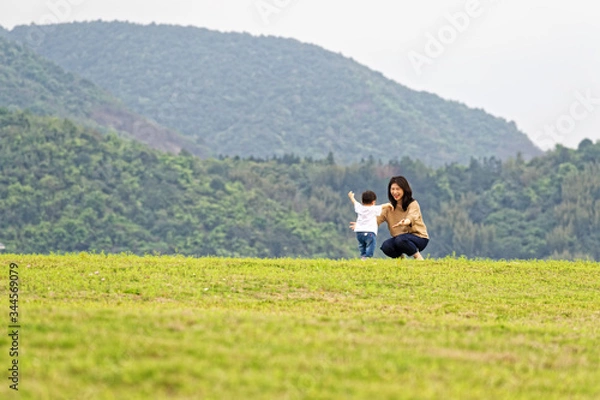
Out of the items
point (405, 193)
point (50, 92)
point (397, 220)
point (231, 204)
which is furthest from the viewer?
point (50, 92)

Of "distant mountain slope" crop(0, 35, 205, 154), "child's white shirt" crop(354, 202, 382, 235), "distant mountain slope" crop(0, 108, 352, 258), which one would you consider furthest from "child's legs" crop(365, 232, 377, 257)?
"distant mountain slope" crop(0, 35, 205, 154)

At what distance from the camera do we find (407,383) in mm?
9234

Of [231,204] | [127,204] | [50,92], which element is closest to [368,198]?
[127,204]

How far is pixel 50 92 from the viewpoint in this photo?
17550 cm

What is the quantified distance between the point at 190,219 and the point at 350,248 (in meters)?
17.4

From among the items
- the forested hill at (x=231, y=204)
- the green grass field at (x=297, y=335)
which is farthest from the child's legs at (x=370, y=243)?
the forested hill at (x=231, y=204)

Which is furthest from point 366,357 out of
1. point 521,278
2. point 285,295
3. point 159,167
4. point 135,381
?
point 159,167

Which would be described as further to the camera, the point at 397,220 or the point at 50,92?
the point at 50,92

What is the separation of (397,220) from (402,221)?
41 cm

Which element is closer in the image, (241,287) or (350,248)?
(241,287)

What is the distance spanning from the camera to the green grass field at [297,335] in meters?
8.98

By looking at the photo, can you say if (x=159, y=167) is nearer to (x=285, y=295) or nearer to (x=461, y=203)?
(x=461, y=203)

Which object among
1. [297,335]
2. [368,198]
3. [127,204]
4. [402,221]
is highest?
[127,204]

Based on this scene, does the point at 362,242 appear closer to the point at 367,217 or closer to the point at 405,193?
the point at 367,217
